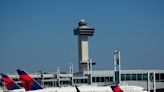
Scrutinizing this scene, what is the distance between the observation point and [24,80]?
8819cm

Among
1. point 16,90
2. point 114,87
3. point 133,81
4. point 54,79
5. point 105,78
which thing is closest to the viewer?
point 114,87

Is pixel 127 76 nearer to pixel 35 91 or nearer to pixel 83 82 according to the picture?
pixel 83 82

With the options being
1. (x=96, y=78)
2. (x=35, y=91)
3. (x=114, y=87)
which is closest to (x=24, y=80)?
(x=35, y=91)

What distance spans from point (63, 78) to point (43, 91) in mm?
107418

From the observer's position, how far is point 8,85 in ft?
370

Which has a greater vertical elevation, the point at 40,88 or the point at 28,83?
the point at 28,83

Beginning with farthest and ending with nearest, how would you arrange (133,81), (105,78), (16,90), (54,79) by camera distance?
1. (54,79)
2. (105,78)
3. (133,81)
4. (16,90)

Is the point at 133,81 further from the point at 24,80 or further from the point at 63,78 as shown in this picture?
the point at 63,78

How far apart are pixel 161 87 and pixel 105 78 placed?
127 ft

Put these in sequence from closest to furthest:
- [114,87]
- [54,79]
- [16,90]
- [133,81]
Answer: [114,87] → [16,90] → [133,81] → [54,79]

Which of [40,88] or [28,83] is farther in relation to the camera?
[40,88]

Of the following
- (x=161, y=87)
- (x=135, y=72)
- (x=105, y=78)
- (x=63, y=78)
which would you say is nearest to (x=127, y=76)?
(x=135, y=72)

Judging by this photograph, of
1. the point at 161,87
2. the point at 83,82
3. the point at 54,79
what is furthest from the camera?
the point at 54,79

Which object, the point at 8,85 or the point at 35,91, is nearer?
the point at 35,91
